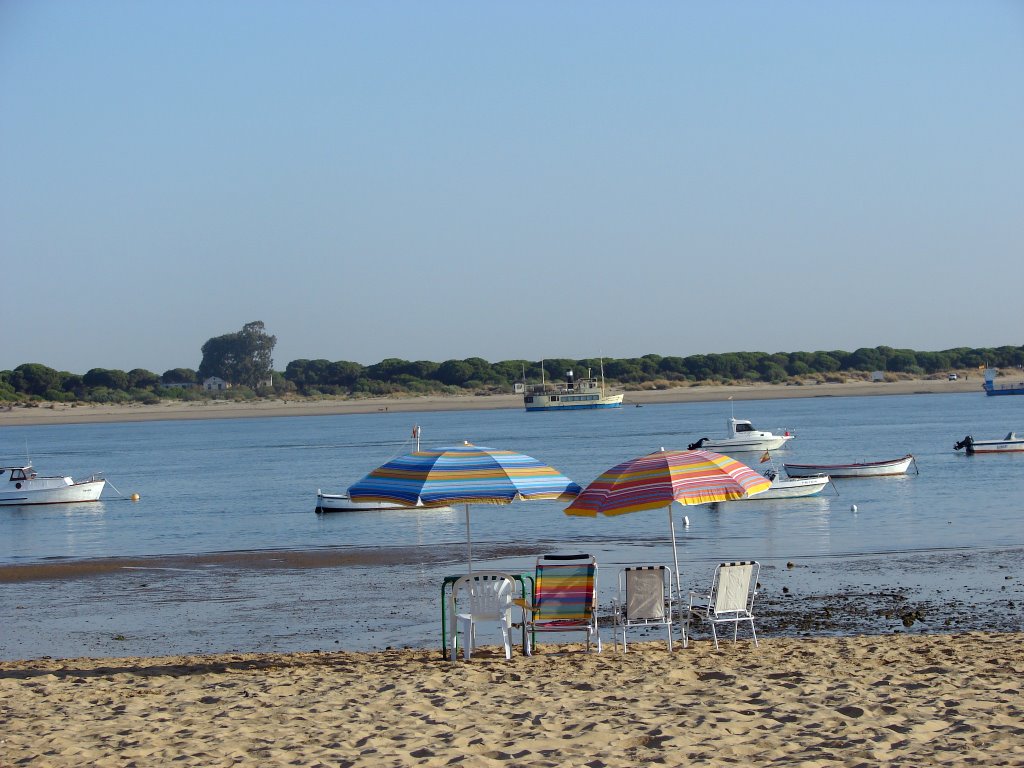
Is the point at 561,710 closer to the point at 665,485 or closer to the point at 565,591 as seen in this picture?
the point at 565,591

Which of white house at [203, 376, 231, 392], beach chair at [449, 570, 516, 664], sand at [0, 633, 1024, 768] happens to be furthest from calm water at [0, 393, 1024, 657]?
white house at [203, 376, 231, 392]

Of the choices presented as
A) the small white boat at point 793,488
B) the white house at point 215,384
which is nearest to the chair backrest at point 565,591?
the small white boat at point 793,488

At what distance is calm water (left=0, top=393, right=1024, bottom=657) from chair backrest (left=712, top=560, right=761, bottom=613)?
13.3ft

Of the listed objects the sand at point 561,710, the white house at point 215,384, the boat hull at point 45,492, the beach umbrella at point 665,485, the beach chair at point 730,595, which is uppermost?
the white house at point 215,384

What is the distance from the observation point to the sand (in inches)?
287

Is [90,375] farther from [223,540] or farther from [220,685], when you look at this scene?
[220,685]

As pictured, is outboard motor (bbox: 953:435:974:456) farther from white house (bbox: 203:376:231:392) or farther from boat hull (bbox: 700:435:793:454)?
white house (bbox: 203:376:231:392)

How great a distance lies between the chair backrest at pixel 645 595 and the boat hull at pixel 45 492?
31.6 m

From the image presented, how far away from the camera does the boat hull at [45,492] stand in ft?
127

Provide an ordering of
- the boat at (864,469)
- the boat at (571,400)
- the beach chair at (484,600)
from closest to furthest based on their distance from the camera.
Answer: the beach chair at (484,600) < the boat at (864,469) < the boat at (571,400)

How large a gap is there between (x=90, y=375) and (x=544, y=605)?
155m

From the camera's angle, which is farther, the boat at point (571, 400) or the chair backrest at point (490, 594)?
the boat at point (571, 400)

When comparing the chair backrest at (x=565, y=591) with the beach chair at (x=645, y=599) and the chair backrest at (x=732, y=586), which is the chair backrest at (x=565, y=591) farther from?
the chair backrest at (x=732, y=586)

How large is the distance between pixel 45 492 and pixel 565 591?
32.3m
